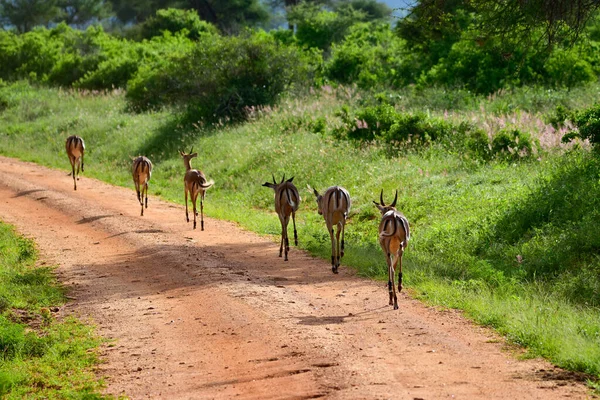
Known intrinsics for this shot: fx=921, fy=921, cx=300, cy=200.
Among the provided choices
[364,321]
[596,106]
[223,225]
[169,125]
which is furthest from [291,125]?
Answer: [364,321]

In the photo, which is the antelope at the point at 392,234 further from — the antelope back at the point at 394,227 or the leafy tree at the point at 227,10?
the leafy tree at the point at 227,10

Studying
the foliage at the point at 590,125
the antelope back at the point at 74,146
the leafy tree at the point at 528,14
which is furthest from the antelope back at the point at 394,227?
the antelope back at the point at 74,146

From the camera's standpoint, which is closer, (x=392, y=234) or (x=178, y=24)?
(x=392, y=234)

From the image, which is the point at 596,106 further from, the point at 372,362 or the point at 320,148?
the point at 372,362

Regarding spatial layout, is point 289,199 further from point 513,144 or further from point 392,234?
point 513,144

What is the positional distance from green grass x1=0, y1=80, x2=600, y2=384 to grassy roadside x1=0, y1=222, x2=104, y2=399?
3.74 meters

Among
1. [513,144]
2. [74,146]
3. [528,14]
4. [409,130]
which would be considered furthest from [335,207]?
[74,146]

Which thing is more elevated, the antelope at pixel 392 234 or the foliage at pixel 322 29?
the foliage at pixel 322 29

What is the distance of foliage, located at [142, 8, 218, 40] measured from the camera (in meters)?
49.2

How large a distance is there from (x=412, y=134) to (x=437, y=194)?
4.50 metres

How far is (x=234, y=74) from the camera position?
28.5 m

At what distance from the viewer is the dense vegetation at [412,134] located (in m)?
12.7

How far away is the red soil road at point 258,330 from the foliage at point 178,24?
1345 inches

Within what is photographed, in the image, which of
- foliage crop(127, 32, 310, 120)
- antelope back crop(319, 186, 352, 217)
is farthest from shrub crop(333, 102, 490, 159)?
antelope back crop(319, 186, 352, 217)
